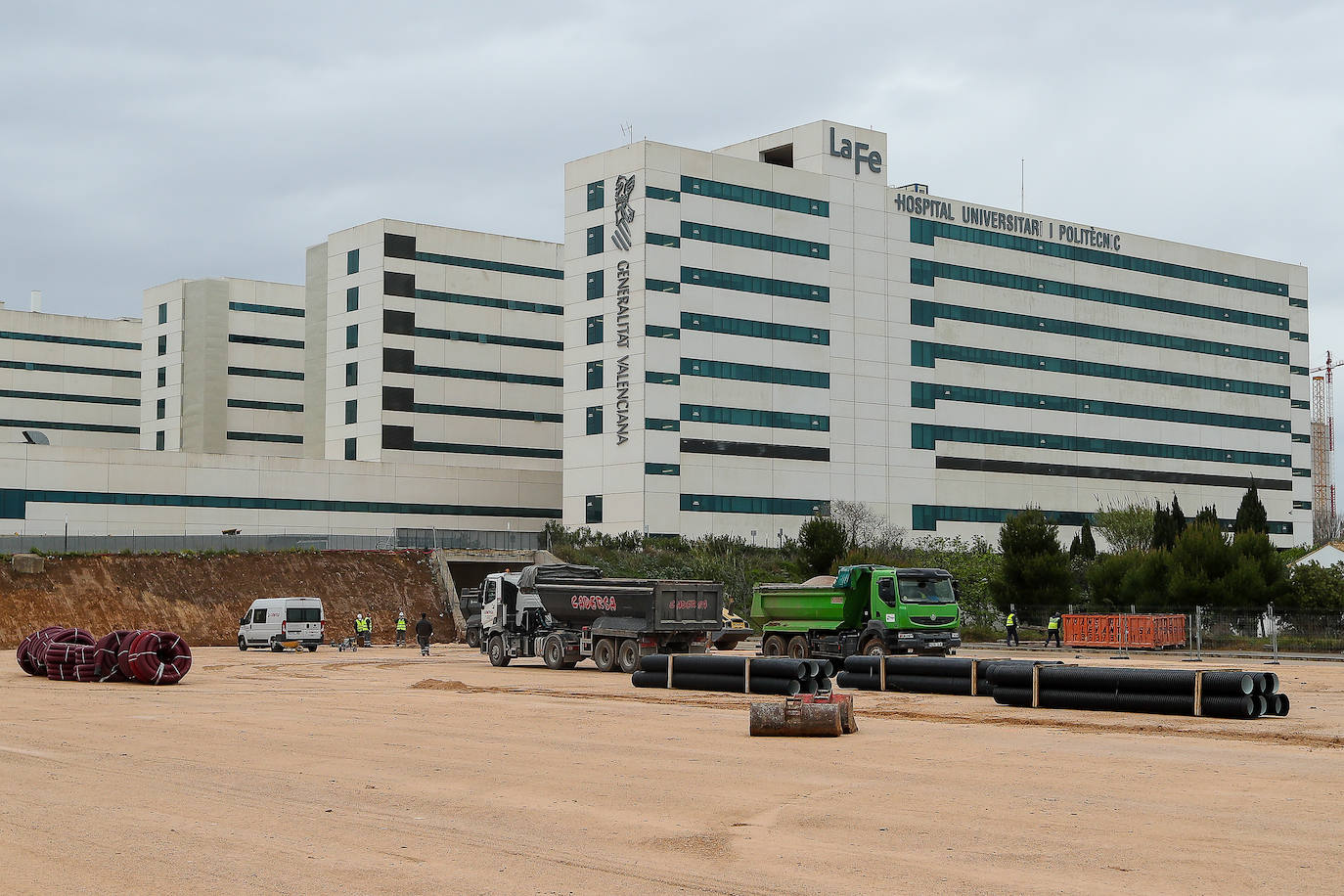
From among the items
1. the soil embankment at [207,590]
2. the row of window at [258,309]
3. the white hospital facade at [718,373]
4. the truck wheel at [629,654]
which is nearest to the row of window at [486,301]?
the white hospital facade at [718,373]

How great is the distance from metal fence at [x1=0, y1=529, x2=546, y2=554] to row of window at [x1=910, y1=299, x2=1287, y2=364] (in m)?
32.6

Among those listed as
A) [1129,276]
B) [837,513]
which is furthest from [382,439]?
[1129,276]

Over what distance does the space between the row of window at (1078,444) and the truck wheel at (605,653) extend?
63923mm

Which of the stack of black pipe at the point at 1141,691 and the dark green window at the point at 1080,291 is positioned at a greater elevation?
the dark green window at the point at 1080,291

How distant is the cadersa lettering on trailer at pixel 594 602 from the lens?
41875mm

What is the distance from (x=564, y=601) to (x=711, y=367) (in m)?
51.1

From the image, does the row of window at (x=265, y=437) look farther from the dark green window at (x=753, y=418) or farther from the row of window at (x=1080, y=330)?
the row of window at (x=1080, y=330)

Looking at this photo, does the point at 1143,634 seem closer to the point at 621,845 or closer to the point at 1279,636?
the point at 1279,636

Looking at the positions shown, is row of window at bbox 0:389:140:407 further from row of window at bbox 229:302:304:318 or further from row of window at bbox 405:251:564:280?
row of window at bbox 405:251:564:280

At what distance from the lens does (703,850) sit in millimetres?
12984

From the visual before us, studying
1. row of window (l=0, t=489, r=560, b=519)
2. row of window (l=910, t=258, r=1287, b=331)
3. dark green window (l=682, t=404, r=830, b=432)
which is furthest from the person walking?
row of window (l=910, t=258, r=1287, b=331)

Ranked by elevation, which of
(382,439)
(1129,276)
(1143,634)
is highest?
(1129,276)

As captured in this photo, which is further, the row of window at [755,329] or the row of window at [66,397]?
the row of window at [66,397]

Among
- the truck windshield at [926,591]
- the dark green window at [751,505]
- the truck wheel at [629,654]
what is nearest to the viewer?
the truck wheel at [629,654]
